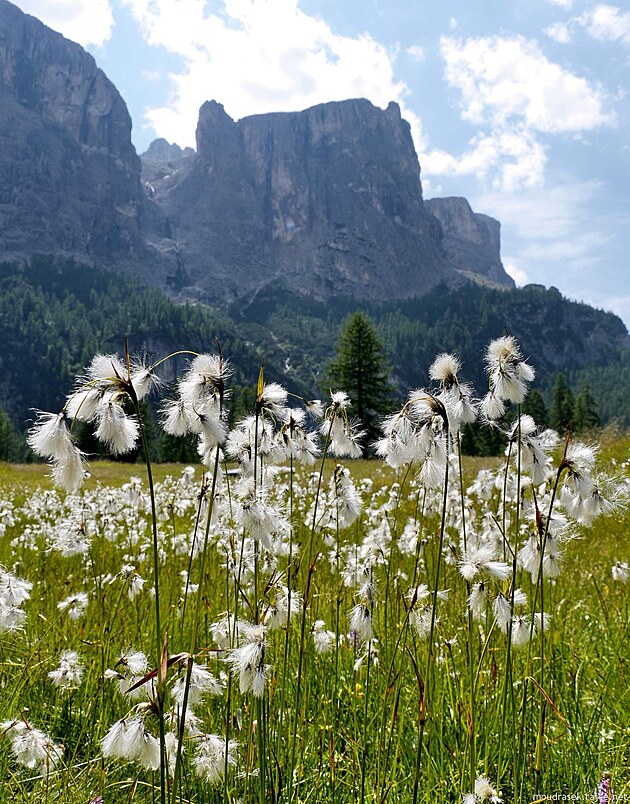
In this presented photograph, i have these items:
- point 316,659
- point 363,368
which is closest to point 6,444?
point 363,368

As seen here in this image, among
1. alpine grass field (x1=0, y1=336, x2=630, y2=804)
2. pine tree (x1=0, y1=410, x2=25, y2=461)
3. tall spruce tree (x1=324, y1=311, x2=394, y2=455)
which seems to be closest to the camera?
alpine grass field (x1=0, y1=336, x2=630, y2=804)

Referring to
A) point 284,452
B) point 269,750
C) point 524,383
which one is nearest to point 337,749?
point 269,750

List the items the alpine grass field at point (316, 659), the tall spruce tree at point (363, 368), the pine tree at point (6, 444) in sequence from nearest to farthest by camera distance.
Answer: the alpine grass field at point (316, 659)
the tall spruce tree at point (363, 368)
the pine tree at point (6, 444)

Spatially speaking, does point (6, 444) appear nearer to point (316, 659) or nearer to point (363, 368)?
point (363, 368)

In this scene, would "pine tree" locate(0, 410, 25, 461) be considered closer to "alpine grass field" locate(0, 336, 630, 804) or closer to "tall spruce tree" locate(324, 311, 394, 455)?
"tall spruce tree" locate(324, 311, 394, 455)

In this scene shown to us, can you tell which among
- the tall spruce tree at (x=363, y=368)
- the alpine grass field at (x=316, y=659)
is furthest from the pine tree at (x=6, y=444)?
the alpine grass field at (x=316, y=659)

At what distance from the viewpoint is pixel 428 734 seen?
10.2ft

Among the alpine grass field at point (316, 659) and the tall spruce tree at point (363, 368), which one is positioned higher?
the tall spruce tree at point (363, 368)

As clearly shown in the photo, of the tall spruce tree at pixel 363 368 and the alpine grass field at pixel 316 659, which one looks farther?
the tall spruce tree at pixel 363 368

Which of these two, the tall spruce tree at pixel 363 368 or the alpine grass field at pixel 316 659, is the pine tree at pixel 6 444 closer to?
the tall spruce tree at pixel 363 368

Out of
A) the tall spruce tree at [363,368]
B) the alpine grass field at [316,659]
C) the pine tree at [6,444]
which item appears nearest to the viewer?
the alpine grass field at [316,659]

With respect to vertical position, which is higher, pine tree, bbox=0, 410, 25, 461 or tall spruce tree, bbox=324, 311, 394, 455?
tall spruce tree, bbox=324, 311, 394, 455

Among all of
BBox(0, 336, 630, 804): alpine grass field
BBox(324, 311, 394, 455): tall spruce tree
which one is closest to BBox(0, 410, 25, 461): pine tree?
BBox(324, 311, 394, 455): tall spruce tree

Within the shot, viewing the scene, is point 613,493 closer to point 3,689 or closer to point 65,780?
point 65,780
